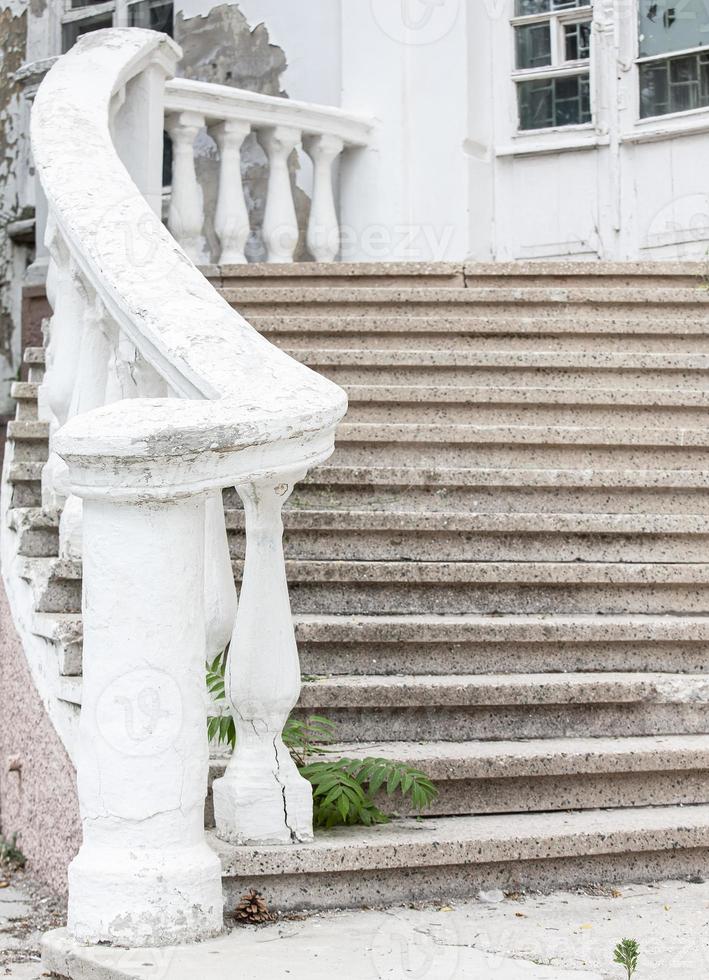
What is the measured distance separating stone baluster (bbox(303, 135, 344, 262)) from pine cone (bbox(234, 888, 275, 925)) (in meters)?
4.09

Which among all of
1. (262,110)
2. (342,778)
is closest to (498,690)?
(342,778)

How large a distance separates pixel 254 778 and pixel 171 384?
81 centimetres

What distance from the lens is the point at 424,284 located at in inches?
216

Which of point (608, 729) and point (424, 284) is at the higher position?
point (424, 284)

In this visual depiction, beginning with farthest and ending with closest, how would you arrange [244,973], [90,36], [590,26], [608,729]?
1. [590,26]
2. [90,36]
3. [608,729]
4. [244,973]

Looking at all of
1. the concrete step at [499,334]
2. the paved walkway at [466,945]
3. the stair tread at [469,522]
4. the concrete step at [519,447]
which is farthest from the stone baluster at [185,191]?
the paved walkway at [466,945]

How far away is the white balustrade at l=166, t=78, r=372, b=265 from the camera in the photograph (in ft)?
18.6

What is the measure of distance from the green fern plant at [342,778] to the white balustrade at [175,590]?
0.26 feet

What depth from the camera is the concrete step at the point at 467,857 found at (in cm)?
264

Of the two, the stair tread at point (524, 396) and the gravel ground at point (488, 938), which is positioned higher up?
the stair tread at point (524, 396)

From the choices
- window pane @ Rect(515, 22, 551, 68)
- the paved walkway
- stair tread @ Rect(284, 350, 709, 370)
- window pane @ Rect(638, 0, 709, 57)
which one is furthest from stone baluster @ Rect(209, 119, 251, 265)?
the paved walkway

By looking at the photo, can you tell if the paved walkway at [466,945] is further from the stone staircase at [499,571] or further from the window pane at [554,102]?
the window pane at [554,102]

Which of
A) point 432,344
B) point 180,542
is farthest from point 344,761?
point 432,344

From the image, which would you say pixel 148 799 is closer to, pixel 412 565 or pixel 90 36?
pixel 412 565
